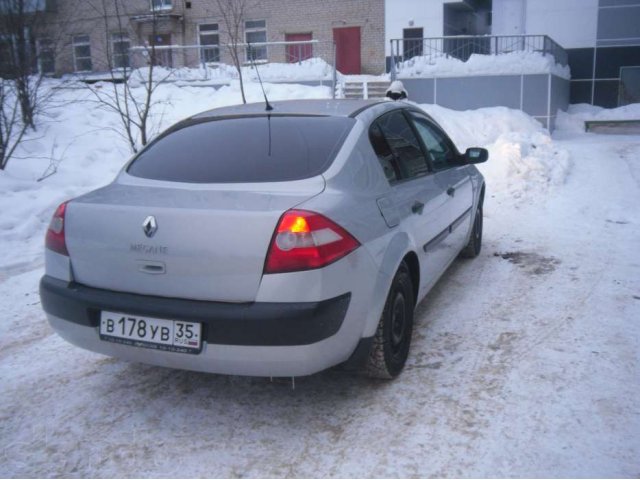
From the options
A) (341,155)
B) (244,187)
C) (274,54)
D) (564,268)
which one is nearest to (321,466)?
(244,187)

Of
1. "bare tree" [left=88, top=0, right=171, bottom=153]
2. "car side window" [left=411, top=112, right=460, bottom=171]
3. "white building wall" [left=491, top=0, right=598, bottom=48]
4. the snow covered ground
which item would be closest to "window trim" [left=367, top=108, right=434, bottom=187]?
"car side window" [left=411, top=112, right=460, bottom=171]

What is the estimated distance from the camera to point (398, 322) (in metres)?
3.43

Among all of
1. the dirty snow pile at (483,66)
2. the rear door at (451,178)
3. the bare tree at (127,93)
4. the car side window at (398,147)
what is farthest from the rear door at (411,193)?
the dirty snow pile at (483,66)

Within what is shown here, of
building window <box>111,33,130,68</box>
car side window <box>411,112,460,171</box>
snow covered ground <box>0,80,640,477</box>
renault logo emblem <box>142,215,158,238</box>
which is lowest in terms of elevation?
snow covered ground <box>0,80,640,477</box>

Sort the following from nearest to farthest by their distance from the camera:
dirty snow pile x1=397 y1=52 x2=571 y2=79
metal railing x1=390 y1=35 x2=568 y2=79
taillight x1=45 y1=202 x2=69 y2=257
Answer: taillight x1=45 y1=202 x2=69 y2=257 < dirty snow pile x1=397 y1=52 x2=571 y2=79 < metal railing x1=390 y1=35 x2=568 y2=79

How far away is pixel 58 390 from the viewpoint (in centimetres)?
341

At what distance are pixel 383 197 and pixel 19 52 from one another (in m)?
9.10

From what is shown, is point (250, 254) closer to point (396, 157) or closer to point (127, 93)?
point (396, 157)

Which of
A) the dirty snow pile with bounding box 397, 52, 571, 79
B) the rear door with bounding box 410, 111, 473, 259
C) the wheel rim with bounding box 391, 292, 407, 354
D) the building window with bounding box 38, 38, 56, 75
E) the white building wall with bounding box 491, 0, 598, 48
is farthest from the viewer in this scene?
the white building wall with bounding box 491, 0, 598, 48

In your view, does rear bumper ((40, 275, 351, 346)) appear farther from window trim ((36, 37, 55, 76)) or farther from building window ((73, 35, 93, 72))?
building window ((73, 35, 93, 72))

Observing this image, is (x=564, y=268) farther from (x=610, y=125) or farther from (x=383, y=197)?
(x=610, y=125)

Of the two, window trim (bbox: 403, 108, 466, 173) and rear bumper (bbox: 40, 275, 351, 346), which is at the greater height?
window trim (bbox: 403, 108, 466, 173)

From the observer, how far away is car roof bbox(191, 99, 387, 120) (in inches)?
147

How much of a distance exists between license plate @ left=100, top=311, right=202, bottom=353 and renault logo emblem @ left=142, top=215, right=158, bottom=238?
390mm
